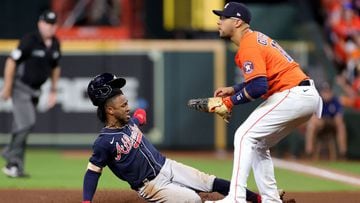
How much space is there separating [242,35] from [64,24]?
1052 centimetres

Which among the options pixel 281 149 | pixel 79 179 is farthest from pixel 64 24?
pixel 79 179

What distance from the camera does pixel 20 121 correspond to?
11.4 m

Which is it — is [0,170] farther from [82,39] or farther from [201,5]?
[201,5]

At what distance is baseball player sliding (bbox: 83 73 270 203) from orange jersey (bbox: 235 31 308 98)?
1084mm

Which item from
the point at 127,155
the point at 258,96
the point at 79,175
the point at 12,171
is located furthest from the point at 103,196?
the point at 79,175

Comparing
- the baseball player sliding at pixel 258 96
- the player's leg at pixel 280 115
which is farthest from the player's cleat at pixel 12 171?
the player's leg at pixel 280 115

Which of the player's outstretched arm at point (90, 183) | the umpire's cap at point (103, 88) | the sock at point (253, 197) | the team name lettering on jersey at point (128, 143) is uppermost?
the umpire's cap at point (103, 88)

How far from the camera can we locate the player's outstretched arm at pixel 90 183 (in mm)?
7500

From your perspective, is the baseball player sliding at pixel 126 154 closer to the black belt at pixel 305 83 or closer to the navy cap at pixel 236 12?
the navy cap at pixel 236 12

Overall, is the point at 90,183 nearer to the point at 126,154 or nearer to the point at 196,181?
the point at 126,154

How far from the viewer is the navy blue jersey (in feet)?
25.1

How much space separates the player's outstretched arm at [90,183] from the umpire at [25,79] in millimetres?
3979

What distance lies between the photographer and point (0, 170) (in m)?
12.8

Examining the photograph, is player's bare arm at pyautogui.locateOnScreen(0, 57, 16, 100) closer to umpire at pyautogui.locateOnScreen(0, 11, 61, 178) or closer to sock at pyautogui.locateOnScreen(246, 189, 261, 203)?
umpire at pyautogui.locateOnScreen(0, 11, 61, 178)
